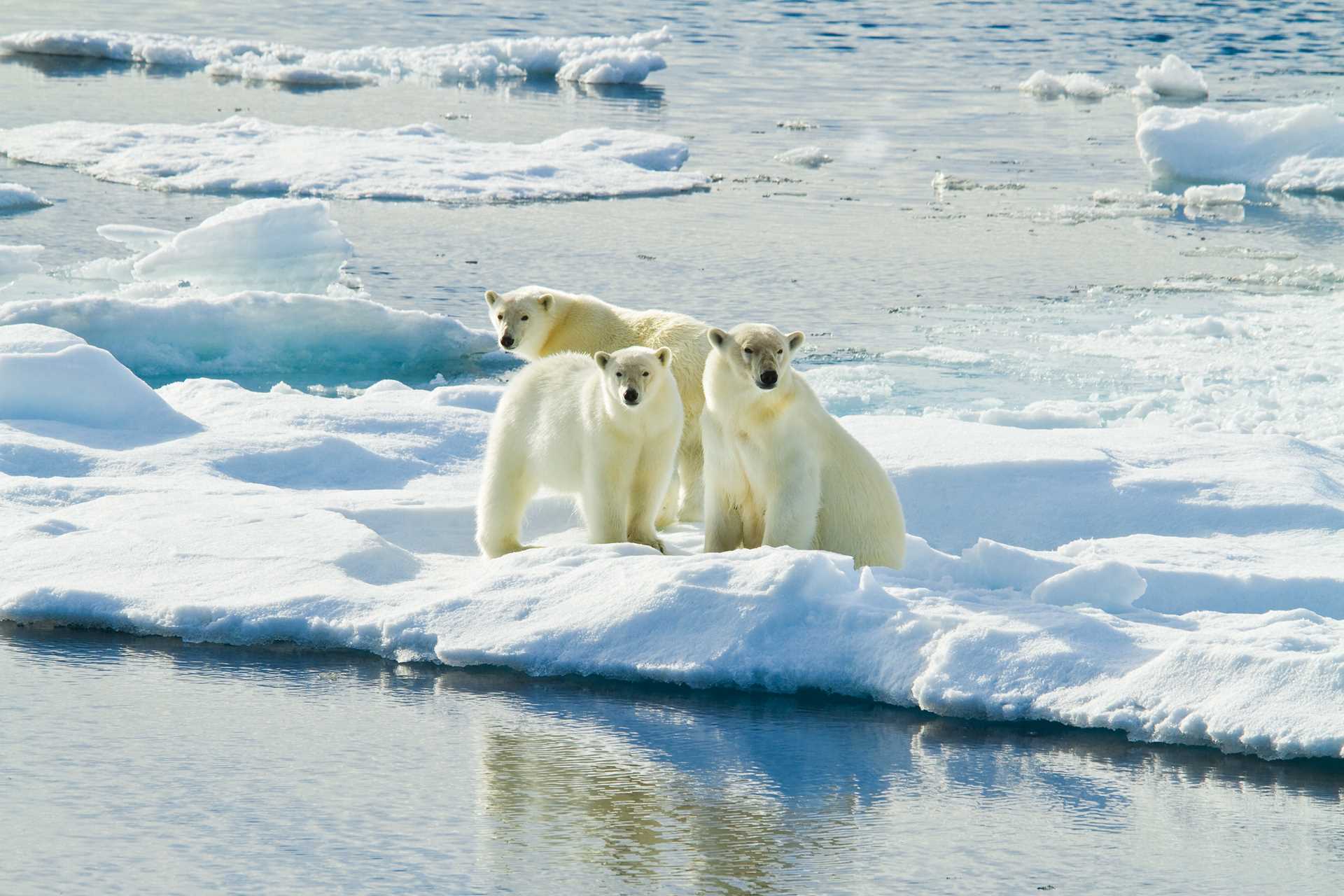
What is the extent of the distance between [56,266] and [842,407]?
616 cm

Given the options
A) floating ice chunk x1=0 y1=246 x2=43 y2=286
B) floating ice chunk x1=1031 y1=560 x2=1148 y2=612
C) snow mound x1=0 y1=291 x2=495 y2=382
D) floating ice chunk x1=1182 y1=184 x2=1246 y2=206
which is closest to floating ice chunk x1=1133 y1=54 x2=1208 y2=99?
floating ice chunk x1=1182 y1=184 x2=1246 y2=206

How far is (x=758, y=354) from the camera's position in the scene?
4.62m

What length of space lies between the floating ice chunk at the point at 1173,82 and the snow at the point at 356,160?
8514mm

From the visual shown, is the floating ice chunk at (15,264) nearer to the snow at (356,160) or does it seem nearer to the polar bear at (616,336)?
the snow at (356,160)

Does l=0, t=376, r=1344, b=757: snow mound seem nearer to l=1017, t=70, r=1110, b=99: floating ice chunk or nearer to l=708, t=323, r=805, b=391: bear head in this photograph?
l=708, t=323, r=805, b=391: bear head

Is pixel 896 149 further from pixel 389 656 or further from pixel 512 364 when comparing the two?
pixel 389 656

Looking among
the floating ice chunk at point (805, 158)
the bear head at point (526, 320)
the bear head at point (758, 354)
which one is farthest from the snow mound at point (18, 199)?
the bear head at point (758, 354)

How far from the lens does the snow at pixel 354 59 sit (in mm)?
23719

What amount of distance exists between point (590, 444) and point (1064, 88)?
20664 mm

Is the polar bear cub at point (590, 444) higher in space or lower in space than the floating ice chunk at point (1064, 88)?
lower

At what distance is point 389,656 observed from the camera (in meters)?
4.49

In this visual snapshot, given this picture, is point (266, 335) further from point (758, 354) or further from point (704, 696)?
point (704, 696)

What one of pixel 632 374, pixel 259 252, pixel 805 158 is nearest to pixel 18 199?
pixel 259 252

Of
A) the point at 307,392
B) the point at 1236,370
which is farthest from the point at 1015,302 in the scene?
the point at 307,392
